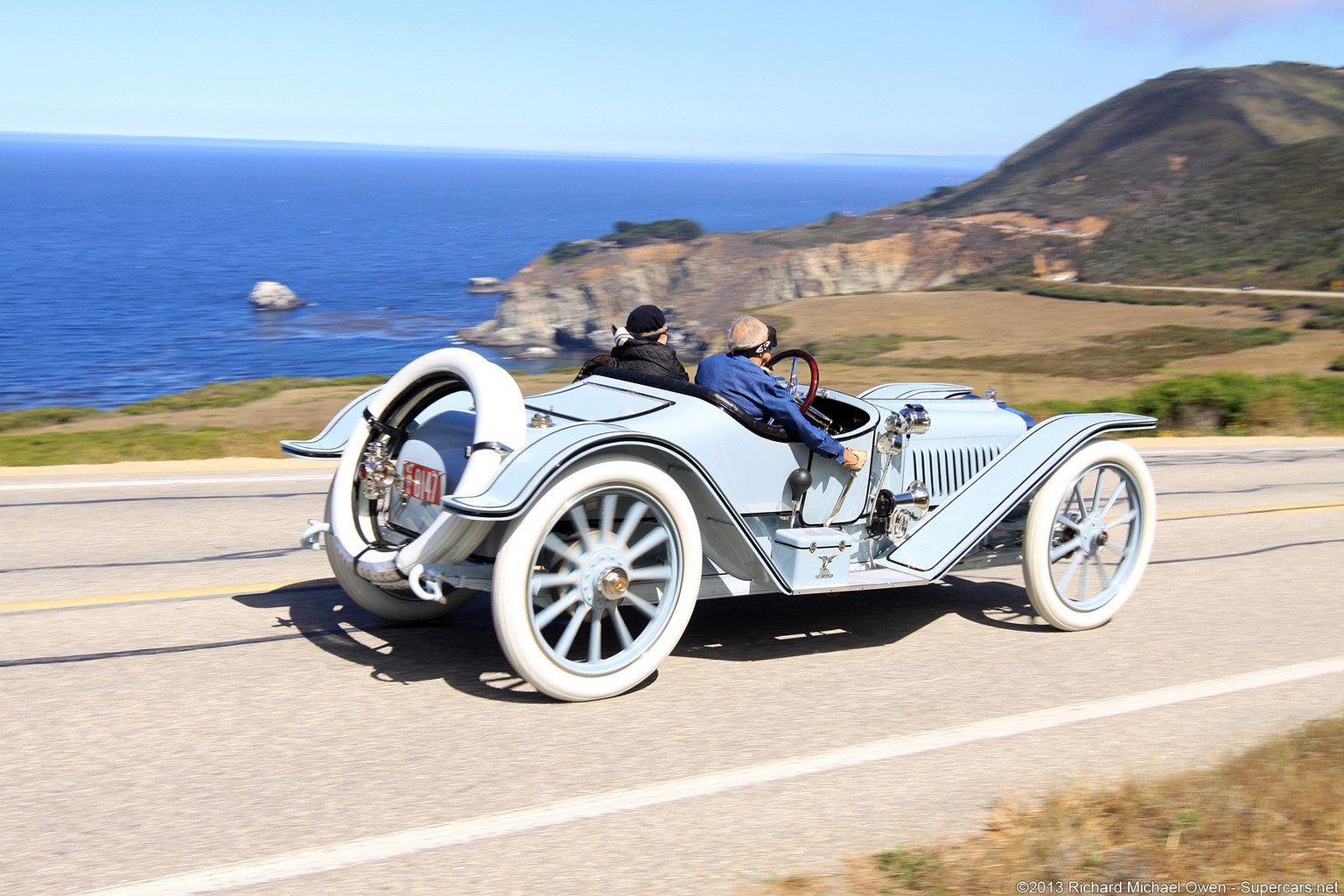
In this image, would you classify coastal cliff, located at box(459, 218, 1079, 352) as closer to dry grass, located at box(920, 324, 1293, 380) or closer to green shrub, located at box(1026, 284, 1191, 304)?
green shrub, located at box(1026, 284, 1191, 304)

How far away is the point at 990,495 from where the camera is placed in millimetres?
5355

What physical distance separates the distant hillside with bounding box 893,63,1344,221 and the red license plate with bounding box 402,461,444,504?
94958mm

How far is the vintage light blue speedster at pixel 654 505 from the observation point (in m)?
4.22

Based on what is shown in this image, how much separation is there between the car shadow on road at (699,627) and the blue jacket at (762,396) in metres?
0.98

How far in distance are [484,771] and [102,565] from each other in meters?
3.44

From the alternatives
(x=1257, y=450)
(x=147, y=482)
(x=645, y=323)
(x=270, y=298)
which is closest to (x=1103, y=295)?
(x=1257, y=450)

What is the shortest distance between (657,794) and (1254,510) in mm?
7212

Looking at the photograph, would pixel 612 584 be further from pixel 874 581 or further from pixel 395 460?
pixel 874 581

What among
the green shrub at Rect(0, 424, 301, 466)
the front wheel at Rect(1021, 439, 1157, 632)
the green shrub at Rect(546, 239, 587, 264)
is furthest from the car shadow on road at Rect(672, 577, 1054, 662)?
the green shrub at Rect(546, 239, 587, 264)

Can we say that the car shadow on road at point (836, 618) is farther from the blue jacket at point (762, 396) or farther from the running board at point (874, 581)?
the blue jacket at point (762, 396)

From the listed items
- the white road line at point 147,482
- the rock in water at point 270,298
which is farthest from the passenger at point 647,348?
the rock in water at point 270,298

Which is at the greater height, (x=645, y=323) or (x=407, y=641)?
(x=645, y=323)

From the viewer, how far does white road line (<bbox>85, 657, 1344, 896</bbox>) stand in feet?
9.89

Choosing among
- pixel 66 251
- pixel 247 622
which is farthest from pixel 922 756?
pixel 66 251
